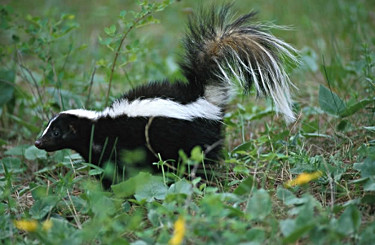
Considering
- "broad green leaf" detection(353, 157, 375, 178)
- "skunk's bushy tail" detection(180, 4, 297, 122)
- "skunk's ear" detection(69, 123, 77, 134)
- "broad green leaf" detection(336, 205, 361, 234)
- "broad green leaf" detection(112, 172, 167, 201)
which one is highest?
"skunk's bushy tail" detection(180, 4, 297, 122)

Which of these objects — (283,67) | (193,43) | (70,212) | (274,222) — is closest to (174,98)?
(193,43)

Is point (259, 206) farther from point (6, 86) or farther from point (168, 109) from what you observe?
point (6, 86)

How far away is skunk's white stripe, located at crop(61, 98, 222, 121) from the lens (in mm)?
3957

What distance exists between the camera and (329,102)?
4.42m

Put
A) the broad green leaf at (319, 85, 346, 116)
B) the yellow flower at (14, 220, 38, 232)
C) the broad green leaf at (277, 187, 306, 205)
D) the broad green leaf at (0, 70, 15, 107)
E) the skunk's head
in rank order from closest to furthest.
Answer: the yellow flower at (14, 220, 38, 232), the broad green leaf at (277, 187, 306, 205), the skunk's head, the broad green leaf at (319, 85, 346, 116), the broad green leaf at (0, 70, 15, 107)

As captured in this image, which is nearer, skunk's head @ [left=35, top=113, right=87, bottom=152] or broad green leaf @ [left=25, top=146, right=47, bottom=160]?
skunk's head @ [left=35, top=113, right=87, bottom=152]

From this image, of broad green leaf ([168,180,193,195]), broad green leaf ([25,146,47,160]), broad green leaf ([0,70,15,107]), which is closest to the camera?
broad green leaf ([168,180,193,195])

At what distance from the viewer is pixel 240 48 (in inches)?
157

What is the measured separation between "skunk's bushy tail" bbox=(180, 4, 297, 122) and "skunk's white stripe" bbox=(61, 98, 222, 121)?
10 centimetres

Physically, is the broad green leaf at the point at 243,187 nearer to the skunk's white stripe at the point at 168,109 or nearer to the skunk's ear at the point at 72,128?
the skunk's white stripe at the point at 168,109

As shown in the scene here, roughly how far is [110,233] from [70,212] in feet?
2.33

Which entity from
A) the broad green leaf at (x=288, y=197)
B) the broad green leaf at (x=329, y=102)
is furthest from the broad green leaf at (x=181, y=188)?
the broad green leaf at (x=329, y=102)

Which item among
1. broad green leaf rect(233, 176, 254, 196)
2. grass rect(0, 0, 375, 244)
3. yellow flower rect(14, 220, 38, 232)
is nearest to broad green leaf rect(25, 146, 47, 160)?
grass rect(0, 0, 375, 244)

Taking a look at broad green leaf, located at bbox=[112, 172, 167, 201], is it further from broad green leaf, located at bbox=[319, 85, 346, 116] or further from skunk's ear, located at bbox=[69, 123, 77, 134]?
broad green leaf, located at bbox=[319, 85, 346, 116]
